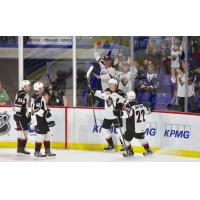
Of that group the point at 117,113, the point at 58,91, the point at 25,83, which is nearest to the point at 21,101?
the point at 25,83

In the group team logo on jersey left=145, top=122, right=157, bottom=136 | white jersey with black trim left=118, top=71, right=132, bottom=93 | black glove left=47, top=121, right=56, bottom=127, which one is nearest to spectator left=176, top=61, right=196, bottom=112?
team logo on jersey left=145, top=122, right=157, bottom=136

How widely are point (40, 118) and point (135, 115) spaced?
4.25 feet

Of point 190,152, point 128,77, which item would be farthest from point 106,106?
point 190,152

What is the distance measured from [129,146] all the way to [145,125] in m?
0.44

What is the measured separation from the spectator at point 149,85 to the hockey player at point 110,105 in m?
0.43

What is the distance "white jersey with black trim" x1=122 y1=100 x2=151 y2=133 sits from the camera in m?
10.8

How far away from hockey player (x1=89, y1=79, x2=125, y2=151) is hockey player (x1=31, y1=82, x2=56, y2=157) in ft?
2.75

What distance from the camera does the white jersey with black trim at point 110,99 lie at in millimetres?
10992

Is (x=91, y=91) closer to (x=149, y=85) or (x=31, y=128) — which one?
(x=149, y=85)

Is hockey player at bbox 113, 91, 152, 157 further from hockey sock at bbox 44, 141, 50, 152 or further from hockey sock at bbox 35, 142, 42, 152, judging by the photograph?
hockey sock at bbox 35, 142, 42, 152

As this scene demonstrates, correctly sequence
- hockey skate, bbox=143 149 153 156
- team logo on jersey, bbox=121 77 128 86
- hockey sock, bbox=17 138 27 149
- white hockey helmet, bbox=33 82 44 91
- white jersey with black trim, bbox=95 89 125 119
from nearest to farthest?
white hockey helmet, bbox=33 82 44 91
white jersey with black trim, bbox=95 89 125 119
hockey skate, bbox=143 149 153 156
hockey sock, bbox=17 138 27 149
team logo on jersey, bbox=121 77 128 86

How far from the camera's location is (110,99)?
11102mm

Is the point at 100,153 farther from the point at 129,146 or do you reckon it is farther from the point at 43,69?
the point at 43,69

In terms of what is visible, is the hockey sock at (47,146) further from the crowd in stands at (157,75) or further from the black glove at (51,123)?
the crowd in stands at (157,75)
